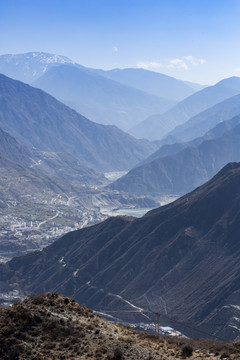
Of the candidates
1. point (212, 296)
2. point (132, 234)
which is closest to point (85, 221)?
point (132, 234)

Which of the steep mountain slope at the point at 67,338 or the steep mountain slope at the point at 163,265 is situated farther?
the steep mountain slope at the point at 163,265

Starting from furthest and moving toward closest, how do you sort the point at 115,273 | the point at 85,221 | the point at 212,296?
the point at 85,221 < the point at 115,273 < the point at 212,296

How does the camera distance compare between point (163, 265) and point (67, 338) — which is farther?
point (163, 265)

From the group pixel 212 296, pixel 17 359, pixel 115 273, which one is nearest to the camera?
pixel 17 359

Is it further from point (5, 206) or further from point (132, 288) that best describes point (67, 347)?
point (5, 206)

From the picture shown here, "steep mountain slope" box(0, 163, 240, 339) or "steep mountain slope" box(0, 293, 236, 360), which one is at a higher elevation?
"steep mountain slope" box(0, 293, 236, 360)

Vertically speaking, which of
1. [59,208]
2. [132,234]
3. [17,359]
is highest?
[17,359]

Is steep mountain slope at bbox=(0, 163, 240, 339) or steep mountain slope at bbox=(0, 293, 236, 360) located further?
steep mountain slope at bbox=(0, 163, 240, 339)

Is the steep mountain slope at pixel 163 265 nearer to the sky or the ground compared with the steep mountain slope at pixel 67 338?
nearer to the ground
